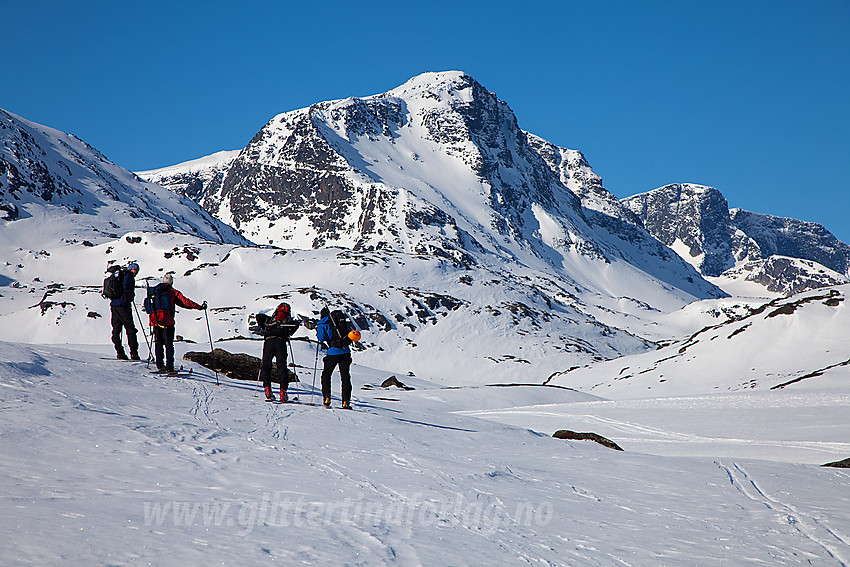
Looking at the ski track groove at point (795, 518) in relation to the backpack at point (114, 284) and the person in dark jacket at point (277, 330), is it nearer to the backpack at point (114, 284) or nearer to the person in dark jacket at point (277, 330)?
the person in dark jacket at point (277, 330)

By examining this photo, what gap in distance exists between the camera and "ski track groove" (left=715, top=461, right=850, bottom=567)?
19.5 feet

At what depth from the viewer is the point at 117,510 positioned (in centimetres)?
486

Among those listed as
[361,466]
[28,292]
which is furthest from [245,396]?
[28,292]

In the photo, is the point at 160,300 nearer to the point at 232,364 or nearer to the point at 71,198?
the point at 232,364

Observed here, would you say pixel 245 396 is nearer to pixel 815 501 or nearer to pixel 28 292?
pixel 815 501

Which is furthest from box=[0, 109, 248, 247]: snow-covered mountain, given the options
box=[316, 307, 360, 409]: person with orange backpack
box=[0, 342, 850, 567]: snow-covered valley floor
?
box=[0, 342, 850, 567]: snow-covered valley floor

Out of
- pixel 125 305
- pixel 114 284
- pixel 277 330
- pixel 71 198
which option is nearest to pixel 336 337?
pixel 277 330

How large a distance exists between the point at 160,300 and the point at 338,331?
179 inches

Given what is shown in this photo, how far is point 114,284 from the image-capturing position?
14477 millimetres

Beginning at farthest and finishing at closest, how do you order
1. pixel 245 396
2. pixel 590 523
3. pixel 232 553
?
pixel 245 396, pixel 590 523, pixel 232 553

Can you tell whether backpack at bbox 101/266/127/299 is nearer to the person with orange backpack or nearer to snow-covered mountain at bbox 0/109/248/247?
the person with orange backpack

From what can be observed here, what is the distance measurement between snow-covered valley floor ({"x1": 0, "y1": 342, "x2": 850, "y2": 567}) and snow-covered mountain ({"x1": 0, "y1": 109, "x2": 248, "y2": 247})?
13546cm

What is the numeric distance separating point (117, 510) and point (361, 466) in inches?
140

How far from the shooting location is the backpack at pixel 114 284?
14414 mm
